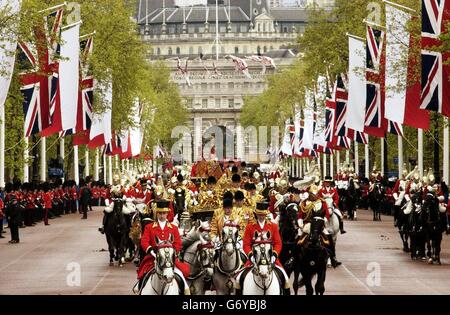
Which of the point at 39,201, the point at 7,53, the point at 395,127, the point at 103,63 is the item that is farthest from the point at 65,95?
the point at 103,63

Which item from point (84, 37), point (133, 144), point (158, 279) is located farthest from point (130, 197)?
point (133, 144)

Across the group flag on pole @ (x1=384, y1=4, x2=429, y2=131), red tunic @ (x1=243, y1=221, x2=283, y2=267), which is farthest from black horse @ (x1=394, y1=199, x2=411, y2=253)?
red tunic @ (x1=243, y1=221, x2=283, y2=267)

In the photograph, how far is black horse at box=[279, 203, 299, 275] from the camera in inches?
1245

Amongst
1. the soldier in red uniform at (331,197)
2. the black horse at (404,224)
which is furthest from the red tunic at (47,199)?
the soldier in red uniform at (331,197)

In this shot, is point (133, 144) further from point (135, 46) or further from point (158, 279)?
point (158, 279)

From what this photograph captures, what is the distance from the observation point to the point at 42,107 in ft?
178

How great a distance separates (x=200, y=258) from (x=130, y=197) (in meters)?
13.8

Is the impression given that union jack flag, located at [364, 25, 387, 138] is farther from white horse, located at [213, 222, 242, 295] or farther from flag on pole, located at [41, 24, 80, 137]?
white horse, located at [213, 222, 242, 295]

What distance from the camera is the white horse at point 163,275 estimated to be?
21.8 m

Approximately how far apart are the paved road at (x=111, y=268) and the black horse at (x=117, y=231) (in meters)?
0.41

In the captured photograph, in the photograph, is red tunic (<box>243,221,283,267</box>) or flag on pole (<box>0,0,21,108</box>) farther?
flag on pole (<box>0,0,21,108</box>)

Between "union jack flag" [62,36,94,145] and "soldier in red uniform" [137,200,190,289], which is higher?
"union jack flag" [62,36,94,145]

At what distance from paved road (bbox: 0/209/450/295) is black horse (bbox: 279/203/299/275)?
1.05 metres

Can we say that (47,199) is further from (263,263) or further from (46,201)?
(263,263)
